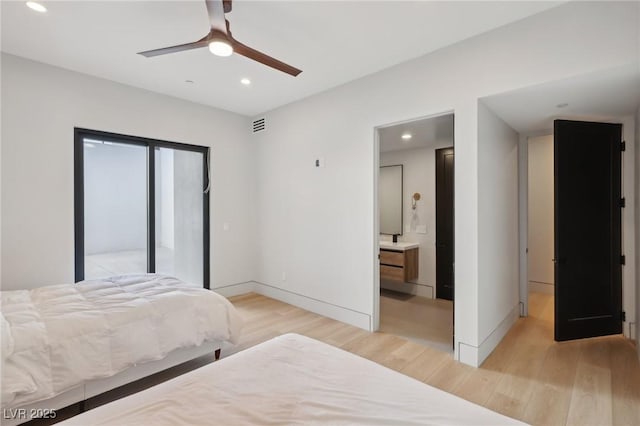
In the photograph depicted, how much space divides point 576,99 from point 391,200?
295cm

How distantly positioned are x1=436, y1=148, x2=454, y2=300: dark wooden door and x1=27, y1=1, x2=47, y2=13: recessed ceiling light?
15.6 feet

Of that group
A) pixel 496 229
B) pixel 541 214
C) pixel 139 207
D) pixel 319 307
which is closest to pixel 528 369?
pixel 496 229

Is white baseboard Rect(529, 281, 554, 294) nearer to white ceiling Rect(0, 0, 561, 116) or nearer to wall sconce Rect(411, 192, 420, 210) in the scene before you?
wall sconce Rect(411, 192, 420, 210)

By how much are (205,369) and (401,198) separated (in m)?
4.40

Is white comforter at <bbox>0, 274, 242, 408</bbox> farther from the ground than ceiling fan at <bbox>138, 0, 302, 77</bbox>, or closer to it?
closer to it

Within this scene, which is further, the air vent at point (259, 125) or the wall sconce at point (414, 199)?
the wall sconce at point (414, 199)

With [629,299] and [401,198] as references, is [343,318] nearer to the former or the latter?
[401,198]

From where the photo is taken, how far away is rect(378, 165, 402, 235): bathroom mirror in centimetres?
528

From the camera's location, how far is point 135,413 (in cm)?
112

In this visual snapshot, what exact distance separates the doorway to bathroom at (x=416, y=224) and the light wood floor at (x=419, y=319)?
0.01 m

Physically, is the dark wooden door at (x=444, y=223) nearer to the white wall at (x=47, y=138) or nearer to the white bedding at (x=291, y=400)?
the white bedding at (x=291, y=400)

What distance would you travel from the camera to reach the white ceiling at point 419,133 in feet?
11.7

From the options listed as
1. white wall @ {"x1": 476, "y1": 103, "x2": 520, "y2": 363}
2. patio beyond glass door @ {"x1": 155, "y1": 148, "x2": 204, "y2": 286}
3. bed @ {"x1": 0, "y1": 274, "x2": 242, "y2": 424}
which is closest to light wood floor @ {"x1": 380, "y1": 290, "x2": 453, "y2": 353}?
white wall @ {"x1": 476, "y1": 103, "x2": 520, "y2": 363}

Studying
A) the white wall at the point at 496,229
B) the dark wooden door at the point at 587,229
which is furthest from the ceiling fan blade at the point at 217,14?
the dark wooden door at the point at 587,229
